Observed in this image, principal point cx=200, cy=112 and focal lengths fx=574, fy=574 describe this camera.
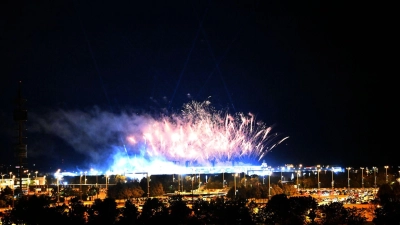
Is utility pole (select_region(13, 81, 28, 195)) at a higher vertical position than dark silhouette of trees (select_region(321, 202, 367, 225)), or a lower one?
higher

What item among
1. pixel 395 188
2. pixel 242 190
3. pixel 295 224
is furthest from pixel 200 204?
pixel 395 188

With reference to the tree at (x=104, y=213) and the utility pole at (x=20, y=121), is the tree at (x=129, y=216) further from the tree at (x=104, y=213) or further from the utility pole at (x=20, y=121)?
the utility pole at (x=20, y=121)

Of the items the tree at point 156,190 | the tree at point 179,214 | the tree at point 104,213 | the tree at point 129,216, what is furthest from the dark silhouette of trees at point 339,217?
the tree at point 156,190

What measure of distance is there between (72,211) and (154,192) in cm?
2098

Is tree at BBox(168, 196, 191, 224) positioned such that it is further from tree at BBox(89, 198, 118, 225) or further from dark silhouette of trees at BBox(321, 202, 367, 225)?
dark silhouette of trees at BBox(321, 202, 367, 225)

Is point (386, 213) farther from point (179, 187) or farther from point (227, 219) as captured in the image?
point (179, 187)

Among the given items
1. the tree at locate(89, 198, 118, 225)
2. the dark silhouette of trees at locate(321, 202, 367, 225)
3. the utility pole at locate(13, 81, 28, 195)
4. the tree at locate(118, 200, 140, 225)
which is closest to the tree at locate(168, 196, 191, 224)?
the tree at locate(118, 200, 140, 225)

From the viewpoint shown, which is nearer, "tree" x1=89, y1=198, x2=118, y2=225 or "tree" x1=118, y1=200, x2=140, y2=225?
"tree" x1=118, y1=200, x2=140, y2=225

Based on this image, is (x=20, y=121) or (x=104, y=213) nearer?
(x=104, y=213)

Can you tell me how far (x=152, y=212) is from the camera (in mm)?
23609

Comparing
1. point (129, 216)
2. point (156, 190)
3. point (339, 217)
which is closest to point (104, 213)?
point (129, 216)

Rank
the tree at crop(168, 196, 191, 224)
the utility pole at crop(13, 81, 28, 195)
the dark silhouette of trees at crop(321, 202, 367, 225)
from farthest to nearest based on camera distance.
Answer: the utility pole at crop(13, 81, 28, 195) < the tree at crop(168, 196, 191, 224) < the dark silhouette of trees at crop(321, 202, 367, 225)

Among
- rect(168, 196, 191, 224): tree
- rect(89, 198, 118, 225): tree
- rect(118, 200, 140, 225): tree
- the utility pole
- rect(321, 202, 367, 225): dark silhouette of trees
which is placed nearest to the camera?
rect(321, 202, 367, 225): dark silhouette of trees

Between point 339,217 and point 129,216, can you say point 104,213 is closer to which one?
point 129,216
